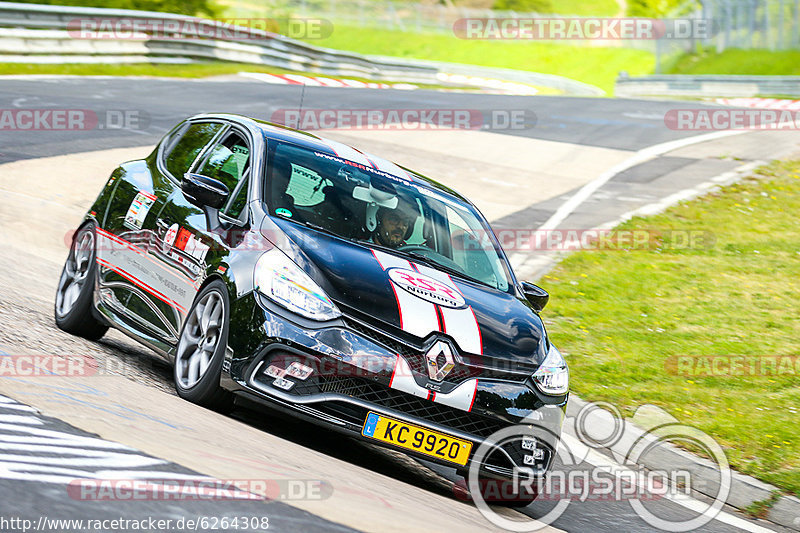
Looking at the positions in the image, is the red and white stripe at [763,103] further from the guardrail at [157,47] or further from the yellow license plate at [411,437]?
the yellow license plate at [411,437]

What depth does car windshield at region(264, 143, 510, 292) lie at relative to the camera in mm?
6383

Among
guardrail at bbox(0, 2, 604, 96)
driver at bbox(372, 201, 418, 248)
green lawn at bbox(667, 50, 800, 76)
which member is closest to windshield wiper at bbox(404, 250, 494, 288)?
driver at bbox(372, 201, 418, 248)

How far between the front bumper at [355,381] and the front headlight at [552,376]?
0.91 ft

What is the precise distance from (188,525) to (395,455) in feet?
9.66

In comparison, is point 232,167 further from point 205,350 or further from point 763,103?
point 763,103

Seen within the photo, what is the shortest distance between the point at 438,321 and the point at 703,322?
5.65m

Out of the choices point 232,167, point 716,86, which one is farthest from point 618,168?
point 716,86

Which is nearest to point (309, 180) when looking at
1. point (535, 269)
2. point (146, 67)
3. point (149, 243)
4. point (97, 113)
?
point (149, 243)

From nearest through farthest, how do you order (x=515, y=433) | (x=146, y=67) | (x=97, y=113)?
1. (x=515, y=433)
2. (x=97, y=113)
3. (x=146, y=67)

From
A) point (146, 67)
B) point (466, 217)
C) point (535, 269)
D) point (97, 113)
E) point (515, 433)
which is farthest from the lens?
point (146, 67)

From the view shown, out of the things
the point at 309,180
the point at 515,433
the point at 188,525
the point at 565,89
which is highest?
the point at 309,180

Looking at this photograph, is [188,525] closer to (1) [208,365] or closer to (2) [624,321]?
(1) [208,365]

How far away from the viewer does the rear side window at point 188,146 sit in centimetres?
725

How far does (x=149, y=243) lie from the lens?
6867 mm
